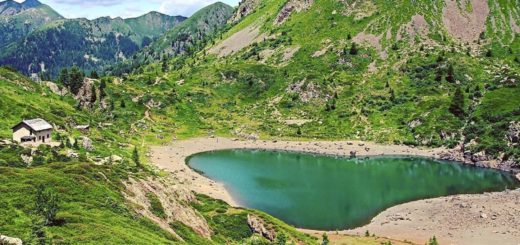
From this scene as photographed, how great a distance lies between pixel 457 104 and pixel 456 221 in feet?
322

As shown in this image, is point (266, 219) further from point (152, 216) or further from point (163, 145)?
point (163, 145)

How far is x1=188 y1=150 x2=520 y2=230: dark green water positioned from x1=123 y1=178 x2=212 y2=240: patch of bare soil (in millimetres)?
33593

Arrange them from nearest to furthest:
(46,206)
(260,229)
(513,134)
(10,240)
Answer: (10,240)
(46,206)
(260,229)
(513,134)

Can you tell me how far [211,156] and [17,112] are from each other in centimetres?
6517

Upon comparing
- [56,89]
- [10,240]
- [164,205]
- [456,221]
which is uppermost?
[56,89]

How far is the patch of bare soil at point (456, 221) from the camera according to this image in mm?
91625

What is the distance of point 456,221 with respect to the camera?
99938 millimetres

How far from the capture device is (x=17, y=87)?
486ft

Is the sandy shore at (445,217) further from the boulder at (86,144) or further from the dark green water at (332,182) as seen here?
the boulder at (86,144)

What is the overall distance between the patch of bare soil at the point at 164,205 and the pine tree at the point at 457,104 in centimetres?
14081

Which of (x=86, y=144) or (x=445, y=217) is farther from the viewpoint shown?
(x=86, y=144)

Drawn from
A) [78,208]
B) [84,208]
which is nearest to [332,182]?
[84,208]

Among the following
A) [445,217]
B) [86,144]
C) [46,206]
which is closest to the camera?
[46,206]

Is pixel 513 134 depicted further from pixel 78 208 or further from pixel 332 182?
pixel 78 208
